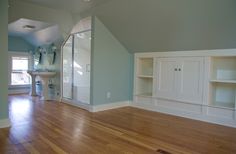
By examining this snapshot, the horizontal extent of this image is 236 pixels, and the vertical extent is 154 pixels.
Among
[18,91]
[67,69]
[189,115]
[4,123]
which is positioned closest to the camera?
[4,123]

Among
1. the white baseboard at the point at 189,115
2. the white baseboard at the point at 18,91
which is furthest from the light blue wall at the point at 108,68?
the white baseboard at the point at 18,91

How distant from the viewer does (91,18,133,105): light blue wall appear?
4195 mm

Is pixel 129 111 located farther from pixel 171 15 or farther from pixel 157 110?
pixel 171 15

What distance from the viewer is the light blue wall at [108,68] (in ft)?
13.8

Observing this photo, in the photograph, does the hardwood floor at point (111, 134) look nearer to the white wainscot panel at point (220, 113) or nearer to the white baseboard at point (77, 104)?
the white wainscot panel at point (220, 113)

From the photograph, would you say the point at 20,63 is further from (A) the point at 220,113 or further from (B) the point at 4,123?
(A) the point at 220,113

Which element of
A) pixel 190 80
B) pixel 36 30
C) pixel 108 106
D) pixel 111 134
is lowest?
pixel 111 134

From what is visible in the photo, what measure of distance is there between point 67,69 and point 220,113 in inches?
152

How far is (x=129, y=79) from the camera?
4.94m

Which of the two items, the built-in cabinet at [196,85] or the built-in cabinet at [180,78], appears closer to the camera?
the built-in cabinet at [196,85]

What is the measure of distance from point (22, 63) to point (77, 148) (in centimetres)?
587

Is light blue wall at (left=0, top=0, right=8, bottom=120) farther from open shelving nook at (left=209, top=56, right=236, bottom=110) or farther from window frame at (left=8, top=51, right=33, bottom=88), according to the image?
window frame at (left=8, top=51, right=33, bottom=88)

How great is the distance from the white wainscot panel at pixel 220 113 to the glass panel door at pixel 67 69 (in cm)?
333

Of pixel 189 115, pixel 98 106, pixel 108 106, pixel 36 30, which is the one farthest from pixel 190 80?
pixel 36 30
